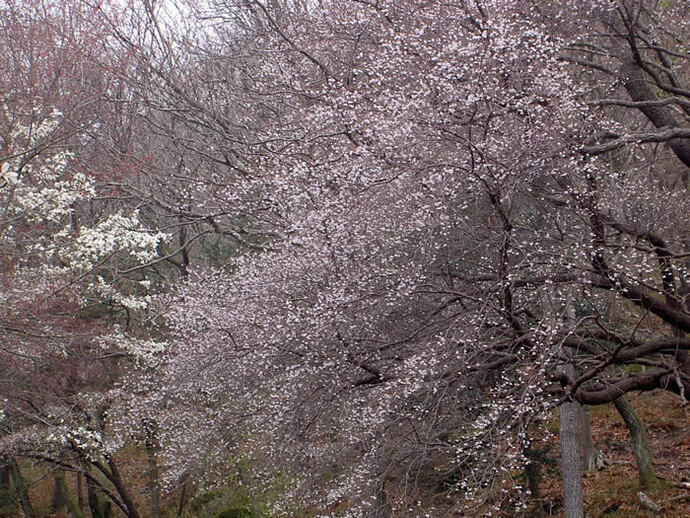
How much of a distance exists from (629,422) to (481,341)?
5.22m

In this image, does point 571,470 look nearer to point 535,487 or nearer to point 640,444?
point 535,487

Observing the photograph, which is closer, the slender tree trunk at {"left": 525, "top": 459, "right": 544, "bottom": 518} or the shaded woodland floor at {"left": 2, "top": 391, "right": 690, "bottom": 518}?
the slender tree trunk at {"left": 525, "top": 459, "right": 544, "bottom": 518}

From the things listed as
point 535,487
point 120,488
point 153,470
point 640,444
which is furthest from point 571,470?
point 120,488

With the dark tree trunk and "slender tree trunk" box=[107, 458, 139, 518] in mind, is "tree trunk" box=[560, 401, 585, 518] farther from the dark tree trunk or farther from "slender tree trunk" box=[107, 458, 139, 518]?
"slender tree trunk" box=[107, 458, 139, 518]

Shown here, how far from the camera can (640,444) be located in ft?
34.3

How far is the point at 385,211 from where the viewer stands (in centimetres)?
634

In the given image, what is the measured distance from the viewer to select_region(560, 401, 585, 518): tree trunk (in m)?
8.87

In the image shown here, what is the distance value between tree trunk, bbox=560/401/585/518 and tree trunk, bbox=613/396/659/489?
1.38 metres

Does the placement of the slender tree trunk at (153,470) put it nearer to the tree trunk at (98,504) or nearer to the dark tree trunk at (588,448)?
the tree trunk at (98,504)

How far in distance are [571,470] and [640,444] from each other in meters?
2.14

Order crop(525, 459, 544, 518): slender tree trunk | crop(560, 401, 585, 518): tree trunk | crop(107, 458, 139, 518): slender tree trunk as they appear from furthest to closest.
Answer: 1. crop(107, 458, 139, 518): slender tree trunk
2. crop(525, 459, 544, 518): slender tree trunk
3. crop(560, 401, 585, 518): tree trunk

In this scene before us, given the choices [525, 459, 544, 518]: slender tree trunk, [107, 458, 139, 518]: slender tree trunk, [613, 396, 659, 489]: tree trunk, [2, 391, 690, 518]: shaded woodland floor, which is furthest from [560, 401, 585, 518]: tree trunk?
[107, 458, 139, 518]: slender tree trunk

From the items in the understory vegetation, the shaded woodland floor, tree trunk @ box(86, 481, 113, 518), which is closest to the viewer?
the understory vegetation

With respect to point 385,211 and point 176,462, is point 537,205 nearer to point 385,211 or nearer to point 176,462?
point 385,211
